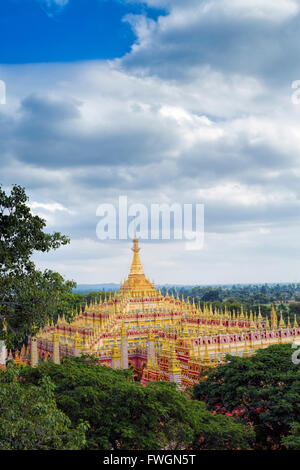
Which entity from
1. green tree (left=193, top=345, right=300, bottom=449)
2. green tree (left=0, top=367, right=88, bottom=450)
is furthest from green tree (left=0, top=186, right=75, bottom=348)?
green tree (left=193, top=345, right=300, bottom=449)

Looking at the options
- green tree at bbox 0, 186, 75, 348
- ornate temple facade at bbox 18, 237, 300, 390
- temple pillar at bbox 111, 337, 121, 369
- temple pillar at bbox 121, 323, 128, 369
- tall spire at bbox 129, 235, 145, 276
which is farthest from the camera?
tall spire at bbox 129, 235, 145, 276

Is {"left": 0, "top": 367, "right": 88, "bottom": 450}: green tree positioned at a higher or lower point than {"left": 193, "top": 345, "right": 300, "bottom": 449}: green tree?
higher

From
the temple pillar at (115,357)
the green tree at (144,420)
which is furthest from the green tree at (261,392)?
the temple pillar at (115,357)

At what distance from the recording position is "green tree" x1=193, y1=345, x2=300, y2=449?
52.4 ft

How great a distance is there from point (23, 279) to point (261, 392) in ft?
30.6

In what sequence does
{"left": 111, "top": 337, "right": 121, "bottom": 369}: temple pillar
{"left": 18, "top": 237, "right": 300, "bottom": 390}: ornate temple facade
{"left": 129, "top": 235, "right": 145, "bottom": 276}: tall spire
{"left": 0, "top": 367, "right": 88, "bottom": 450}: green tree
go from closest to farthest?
1. {"left": 0, "top": 367, "right": 88, "bottom": 450}: green tree
2. {"left": 18, "top": 237, "right": 300, "bottom": 390}: ornate temple facade
3. {"left": 111, "top": 337, "right": 121, "bottom": 369}: temple pillar
4. {"left": 129, "top": 235, "right": 145, "bottom": 276}: tall spire

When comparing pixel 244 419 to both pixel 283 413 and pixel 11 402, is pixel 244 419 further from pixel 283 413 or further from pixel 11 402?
pixel 11 402

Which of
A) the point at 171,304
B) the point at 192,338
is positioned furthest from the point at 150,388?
the point at 171,304

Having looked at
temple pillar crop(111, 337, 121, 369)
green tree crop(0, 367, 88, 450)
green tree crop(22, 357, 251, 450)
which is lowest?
temple pillar crop(111, 337, 121, 369)

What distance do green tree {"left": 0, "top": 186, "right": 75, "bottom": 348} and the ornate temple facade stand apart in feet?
32.6

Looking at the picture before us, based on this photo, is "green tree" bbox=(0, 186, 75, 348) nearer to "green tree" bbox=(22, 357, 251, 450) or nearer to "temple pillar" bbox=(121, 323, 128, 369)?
"green tree" bbox=(22, 357, 251, 450)

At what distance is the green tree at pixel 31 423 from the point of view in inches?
401
